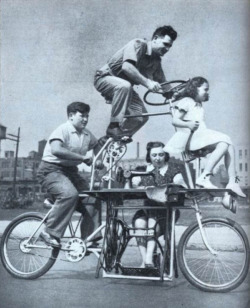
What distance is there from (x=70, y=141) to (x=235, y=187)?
63.3 inches

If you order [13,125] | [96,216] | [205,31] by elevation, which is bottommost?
[96,216]

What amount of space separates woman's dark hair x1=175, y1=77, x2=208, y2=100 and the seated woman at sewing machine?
53 cm

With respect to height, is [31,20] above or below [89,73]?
above

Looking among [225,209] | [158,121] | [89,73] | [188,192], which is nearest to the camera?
[188,192]

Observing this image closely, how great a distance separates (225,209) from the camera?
3.69m

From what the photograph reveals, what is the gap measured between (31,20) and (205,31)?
1878 mm

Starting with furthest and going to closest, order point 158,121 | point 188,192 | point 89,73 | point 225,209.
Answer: point 89,73
point 158,121
point 225,209
point 188,192

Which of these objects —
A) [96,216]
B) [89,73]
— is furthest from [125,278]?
[89,73]

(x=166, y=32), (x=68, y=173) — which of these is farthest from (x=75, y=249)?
(x=166, y=32)

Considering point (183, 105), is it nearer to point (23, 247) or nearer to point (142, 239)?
point (142, 239)

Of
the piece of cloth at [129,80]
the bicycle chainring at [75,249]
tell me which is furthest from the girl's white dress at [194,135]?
the bicycle chainring at [75,249]

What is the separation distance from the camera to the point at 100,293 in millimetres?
3508

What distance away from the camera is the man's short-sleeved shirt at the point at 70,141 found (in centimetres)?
400

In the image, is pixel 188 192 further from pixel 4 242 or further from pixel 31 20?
pixel 31 20
